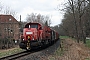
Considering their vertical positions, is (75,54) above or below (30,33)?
below

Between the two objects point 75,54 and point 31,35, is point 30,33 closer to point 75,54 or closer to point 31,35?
point 31,35

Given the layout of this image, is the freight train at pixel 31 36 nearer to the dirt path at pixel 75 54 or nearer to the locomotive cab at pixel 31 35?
the locomotive cab at pixel 31 35

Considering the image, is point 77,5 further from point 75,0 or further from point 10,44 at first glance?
point 10,44

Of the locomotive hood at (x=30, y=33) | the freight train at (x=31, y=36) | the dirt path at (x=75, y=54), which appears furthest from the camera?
the locomotive hood at (x=30, y=33)

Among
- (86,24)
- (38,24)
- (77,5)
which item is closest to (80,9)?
(77,5)

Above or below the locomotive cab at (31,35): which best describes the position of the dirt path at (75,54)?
below

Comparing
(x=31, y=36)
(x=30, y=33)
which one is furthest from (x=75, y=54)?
(x=30, y=33)

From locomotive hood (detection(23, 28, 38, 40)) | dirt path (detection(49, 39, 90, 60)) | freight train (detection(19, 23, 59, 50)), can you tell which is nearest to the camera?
dirt path (detection(49, 39, 90, 60))

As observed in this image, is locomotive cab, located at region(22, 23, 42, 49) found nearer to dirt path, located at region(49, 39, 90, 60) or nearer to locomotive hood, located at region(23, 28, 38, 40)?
locomotive hood, located at region(23, 28, 38, 40)

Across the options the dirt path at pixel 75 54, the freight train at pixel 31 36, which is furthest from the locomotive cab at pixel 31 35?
the dirt path at pixel 75 54

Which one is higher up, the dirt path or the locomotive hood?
the locomotive hood

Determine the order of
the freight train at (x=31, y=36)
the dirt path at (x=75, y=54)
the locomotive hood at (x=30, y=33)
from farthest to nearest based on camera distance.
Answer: the locomotive hood at (x=30, y=33)
the freight train at (x=31, y=36)
the dirt path at (x=75, y=54)

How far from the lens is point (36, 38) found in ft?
76.9

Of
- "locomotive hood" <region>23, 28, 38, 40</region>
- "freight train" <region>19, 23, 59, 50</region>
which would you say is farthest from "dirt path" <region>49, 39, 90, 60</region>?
"locomotive hood" <region>23, 28, 38, 40</region>
